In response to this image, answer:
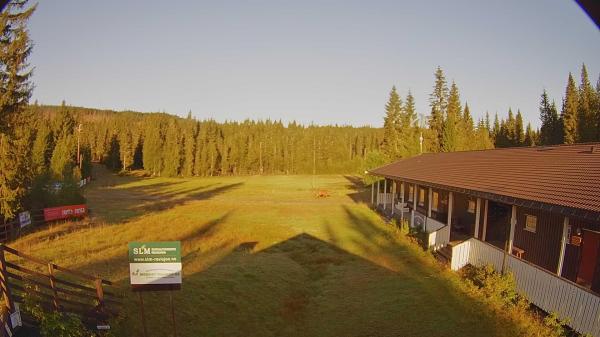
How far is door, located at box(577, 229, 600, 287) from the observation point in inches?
490

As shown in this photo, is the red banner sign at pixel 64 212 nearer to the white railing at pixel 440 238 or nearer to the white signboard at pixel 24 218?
the white signboard at pixel 24 218

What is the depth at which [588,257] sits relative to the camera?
12.8 meters

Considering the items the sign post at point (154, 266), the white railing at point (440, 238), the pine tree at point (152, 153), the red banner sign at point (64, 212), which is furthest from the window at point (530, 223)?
the pine tree at point (152, 153)

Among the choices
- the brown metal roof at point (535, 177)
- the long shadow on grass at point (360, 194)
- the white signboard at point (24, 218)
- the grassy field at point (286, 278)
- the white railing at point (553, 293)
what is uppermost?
the brown metal roof at point (535, 177)

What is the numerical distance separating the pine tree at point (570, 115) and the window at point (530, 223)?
195 feet

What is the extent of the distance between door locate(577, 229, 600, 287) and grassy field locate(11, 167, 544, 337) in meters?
3.65

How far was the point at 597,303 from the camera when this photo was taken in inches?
384

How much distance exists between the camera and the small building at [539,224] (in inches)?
434

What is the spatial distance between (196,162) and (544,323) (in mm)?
98261

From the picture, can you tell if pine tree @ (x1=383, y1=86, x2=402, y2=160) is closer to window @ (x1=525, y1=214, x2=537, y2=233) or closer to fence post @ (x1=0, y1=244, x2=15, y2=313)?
window @ (x1=525, y1=214, x2=537, y2=233)

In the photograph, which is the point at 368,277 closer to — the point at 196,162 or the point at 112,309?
the point at 112,309

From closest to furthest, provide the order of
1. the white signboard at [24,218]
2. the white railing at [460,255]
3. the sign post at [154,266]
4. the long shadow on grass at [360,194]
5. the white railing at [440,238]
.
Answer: the sign post at [154,266] < the white railing at [460,255] < the white railing at [440,238] < the white signboard at [24,218] < the long shadow on grass at [360,194]

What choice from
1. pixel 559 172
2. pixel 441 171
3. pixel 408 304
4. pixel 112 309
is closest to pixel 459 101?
pixel 441 171

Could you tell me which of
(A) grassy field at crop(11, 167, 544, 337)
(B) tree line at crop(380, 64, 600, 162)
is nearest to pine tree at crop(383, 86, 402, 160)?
(B) tree line at crop(380, 64, 600, 162)
